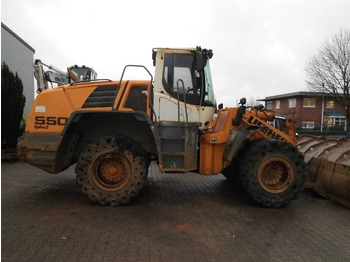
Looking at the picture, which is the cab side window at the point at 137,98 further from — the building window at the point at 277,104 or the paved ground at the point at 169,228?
the building window at the point at 277,104

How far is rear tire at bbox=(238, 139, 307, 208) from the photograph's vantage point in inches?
211

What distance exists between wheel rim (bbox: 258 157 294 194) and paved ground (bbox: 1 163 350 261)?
15.7 inches

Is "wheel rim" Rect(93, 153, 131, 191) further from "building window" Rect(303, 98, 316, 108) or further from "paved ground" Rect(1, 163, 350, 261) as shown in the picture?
"building window" Rect(303, 98, 316, 108)

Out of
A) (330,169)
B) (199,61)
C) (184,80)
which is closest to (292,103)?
(330,169)

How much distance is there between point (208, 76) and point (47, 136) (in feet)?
10.1

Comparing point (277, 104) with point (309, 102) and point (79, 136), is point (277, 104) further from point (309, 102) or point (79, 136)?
point (79, 136)

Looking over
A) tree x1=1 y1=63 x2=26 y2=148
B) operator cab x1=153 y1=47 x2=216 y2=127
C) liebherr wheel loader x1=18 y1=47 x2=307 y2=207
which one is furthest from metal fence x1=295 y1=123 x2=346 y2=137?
tree x1=1 y1=63 x2=26 y2=148

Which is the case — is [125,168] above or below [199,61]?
below

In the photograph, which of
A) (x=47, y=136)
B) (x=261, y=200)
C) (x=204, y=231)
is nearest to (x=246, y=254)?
(x=204, y=231)

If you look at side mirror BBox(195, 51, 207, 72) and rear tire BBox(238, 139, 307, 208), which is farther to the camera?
rear tire BBox(238, 139, 307, 208)

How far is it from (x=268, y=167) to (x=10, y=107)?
8.79m

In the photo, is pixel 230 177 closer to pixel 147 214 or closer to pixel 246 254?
pixel 147 214

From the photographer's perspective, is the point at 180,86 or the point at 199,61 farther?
the point at 180,86

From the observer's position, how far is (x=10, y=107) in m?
10.4
